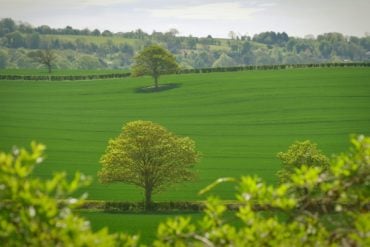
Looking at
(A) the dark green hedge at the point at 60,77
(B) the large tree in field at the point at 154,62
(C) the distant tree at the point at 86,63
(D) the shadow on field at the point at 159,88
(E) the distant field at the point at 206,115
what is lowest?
(E) the distant field at the point at 206,115

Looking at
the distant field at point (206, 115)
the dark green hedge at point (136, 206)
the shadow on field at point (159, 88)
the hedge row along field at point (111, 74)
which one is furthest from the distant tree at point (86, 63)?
the dark green hedge at point (136, 206)

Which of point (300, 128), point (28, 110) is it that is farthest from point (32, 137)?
point (300, 128)

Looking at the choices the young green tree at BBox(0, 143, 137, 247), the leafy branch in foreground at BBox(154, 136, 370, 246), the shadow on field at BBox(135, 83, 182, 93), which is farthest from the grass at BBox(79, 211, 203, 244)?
the shadow on field at BBox(135, 83, 182, 93)

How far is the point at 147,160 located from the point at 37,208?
39.2m

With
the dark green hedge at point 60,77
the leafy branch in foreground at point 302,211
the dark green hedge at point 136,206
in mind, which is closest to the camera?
Answer: the leafy branch in foreground at point 302,211

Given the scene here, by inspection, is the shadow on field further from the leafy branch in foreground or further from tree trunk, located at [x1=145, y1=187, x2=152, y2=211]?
the leafy branch in foreground

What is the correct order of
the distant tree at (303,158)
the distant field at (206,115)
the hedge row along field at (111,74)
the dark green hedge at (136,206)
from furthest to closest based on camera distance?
1. the hedge row along field at (111,74)
2. the distant field at (206,115)
3. the dark green hedge at (136,206)
4. the distant tree at (303,158)

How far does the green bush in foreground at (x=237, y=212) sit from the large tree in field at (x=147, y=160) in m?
37.7

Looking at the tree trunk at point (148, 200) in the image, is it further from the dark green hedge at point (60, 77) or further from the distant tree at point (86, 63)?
the distant tree at point (86, 63)

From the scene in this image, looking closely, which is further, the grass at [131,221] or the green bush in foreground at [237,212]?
the grass at [131,221]

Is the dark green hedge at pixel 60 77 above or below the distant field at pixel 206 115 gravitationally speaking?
above

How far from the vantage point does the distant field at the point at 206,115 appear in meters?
58.8

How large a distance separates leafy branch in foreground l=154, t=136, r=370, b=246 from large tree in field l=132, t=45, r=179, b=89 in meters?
89.1

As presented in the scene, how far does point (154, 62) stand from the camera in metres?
96.4
